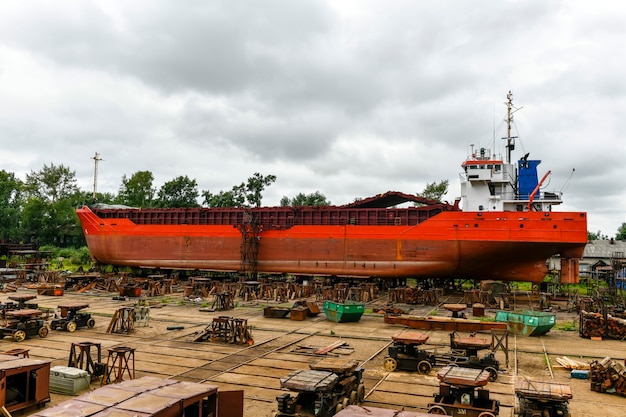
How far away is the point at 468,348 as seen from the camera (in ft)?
39.1

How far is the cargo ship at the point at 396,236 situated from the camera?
27.6 metres

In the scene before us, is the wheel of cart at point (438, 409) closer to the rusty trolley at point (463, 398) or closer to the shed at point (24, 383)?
the rusty trolley at point (463, 398)

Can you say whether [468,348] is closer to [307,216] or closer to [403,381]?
[403,381]

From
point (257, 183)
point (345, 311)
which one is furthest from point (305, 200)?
point (345, 311)

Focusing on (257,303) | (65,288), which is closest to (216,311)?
(257,303)

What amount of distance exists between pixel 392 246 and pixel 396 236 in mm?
724

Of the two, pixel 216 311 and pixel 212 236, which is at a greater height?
pixel 212 236

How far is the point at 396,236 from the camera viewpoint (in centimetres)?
3044

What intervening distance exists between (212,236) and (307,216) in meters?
7.83

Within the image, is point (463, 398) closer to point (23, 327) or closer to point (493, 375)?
point (493, 375)

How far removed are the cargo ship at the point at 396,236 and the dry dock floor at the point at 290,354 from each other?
22.4 feet

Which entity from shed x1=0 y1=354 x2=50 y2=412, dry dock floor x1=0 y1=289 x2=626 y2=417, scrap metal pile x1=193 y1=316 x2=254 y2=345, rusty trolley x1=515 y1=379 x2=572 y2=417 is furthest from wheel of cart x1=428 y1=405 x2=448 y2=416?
scrap metal pile x1=193 y1=316 x2=254 y2=345

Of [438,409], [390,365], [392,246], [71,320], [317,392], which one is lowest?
[390,365]

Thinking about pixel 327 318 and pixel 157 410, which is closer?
pixel 157 410
